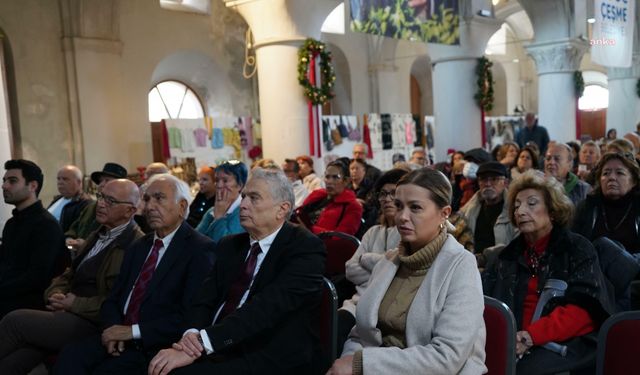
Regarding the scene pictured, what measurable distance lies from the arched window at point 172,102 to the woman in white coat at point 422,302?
1134 centimetres

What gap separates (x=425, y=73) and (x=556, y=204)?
57.1 feet

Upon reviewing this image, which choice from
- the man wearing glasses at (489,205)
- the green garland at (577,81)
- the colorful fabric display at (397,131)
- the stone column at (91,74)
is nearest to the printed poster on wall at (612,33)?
the green garland at (577,81)

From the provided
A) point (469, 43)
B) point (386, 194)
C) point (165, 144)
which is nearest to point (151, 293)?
point (386, 194)

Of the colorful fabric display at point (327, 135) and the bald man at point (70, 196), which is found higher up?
the colorful fabric display at point (327, 135)

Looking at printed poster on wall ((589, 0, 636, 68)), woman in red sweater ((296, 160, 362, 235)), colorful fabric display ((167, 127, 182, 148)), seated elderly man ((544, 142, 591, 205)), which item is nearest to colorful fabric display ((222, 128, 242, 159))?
colorful fabric display ((167, 127, 182, 148))

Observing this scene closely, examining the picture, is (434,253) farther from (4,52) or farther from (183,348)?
(4,52)

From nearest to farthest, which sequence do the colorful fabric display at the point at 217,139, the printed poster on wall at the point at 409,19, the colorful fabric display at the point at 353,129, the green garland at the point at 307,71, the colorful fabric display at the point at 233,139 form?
the printed poster on wall at the point at 409,19, the green garland at the point at 307,71, the colorful fabric display at the point at 217,139, the colorful fabric display at the point at 233,139, the colorful fabric display at the point at 353,129

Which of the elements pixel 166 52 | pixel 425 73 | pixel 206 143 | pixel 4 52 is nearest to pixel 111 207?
pixel 206 143

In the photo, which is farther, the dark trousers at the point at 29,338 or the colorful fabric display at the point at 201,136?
the colorful fabric display at the point at 201,136

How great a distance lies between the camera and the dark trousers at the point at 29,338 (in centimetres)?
352

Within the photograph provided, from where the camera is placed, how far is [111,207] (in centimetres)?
384

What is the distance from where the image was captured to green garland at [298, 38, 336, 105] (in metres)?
7.94

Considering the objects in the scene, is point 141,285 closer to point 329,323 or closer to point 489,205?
point 329,323

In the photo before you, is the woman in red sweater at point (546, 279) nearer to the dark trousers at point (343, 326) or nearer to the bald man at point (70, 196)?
the dark trousers at point (343, 326)
